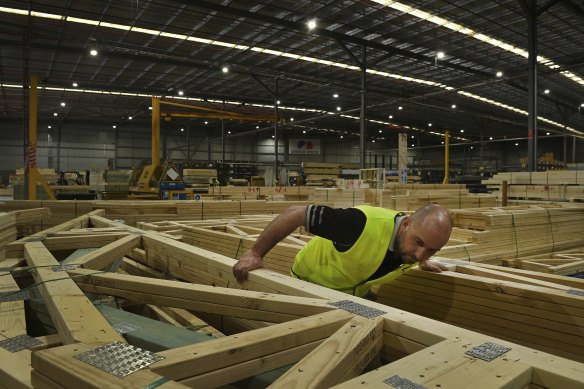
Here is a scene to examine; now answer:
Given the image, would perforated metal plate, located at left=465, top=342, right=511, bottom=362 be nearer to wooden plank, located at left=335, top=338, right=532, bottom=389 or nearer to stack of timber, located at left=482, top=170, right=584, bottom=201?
wooden plank, located at left=335, top=338, right=532, bottom=389

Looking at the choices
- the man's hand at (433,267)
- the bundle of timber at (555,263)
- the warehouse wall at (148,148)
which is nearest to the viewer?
the man's hand at (433,267)

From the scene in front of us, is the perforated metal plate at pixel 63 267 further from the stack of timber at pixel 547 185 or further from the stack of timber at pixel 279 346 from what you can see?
the stack of timber at pixel 547 185

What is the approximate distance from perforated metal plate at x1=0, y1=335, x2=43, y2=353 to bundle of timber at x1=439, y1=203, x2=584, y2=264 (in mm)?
4151

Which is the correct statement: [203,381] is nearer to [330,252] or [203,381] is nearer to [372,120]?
[330,252]

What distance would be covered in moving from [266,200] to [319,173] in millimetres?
14346

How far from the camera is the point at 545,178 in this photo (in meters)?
12.0

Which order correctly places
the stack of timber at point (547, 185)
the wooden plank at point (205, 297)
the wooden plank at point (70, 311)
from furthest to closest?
1. the stack of timber at point (547, 185)
2. the wooden plank at point (205, 297)
3. the wooden plank at point (70, 311)

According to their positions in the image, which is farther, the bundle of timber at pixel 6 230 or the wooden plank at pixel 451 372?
the bundle of timber at pixel 6 230

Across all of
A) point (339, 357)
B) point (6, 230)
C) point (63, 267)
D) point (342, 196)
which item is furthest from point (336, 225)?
point (342, 196)

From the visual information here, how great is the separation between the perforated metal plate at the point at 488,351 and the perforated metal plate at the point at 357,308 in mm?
517

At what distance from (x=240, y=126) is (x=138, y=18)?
24.0 m

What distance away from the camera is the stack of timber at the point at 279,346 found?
1461 mm

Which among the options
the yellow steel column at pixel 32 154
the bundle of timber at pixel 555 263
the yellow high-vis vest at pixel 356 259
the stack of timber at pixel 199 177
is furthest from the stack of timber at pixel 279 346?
the stack of timber at pixel 199 177

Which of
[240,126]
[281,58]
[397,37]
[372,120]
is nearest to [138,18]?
[281,58]
